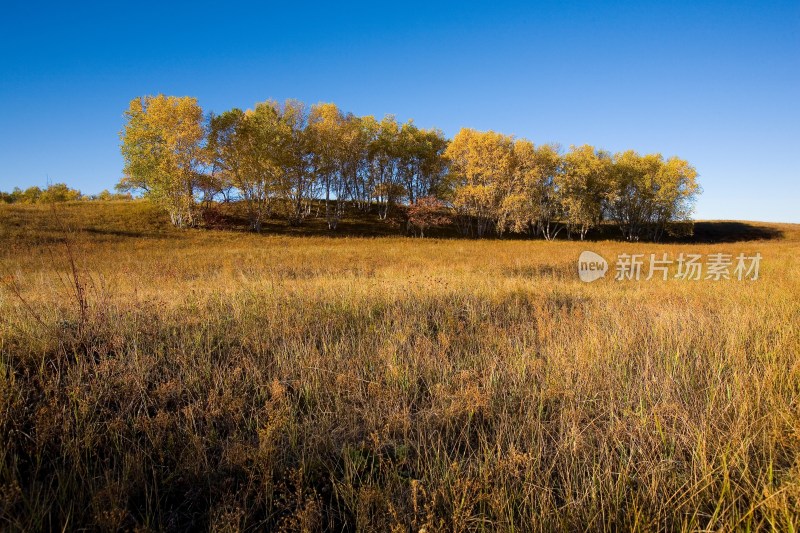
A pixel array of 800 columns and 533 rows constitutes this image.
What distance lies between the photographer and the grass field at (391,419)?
220 centimetres

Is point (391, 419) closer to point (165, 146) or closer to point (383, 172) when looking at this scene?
point (165, 146)

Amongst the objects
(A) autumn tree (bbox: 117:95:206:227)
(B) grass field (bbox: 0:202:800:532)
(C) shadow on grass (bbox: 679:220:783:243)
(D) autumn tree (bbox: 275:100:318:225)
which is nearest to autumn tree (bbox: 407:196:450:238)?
(D) autumn tree (bbox: 275:100:318:225)

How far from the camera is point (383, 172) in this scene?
1901 inches

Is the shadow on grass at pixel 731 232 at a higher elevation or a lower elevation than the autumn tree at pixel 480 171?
lower

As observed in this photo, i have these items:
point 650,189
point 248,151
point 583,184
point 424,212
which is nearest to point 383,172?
point 424,212

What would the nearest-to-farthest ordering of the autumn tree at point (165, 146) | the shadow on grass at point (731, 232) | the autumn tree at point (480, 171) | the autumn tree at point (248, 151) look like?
1. the autumn tree at point (165, 146)
2. the autumn tree at point (248, 151)
3. the autumn tree at point (480, 171)
4. the shadow on grass at point (731, 232)

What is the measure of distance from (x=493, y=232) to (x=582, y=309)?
4227 cm

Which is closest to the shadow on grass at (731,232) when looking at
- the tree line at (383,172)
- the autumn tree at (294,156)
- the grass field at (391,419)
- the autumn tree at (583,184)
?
the tree line at (383,172)

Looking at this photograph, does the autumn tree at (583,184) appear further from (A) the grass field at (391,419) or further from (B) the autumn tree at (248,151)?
(A) the grass field at (391,419)

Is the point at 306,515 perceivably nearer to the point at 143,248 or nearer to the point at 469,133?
the point at 143,248

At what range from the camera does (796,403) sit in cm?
316

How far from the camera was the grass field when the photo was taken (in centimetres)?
220

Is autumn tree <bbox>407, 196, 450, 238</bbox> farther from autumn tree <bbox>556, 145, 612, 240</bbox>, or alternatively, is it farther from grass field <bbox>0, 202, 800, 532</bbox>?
grass field <bbox>0, 202, 800, 532</bbox>

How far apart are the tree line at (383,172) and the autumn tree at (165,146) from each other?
0.08m
